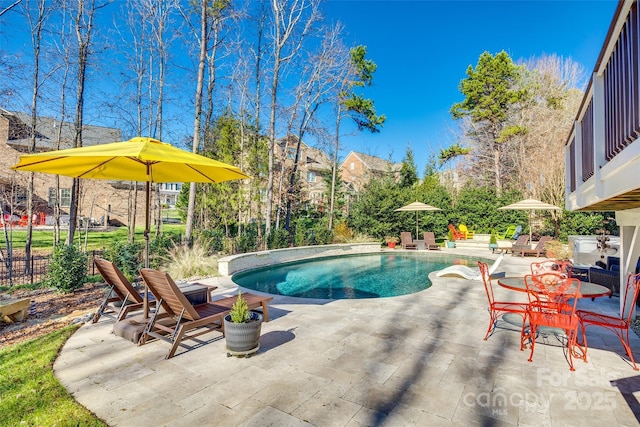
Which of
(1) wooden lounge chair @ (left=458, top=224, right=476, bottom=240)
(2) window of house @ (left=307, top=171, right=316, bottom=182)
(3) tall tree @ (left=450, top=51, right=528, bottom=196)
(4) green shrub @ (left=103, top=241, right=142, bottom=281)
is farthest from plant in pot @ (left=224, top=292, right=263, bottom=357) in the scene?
(2) window of house @ (left=307, top=171, right=316, bottom=182)

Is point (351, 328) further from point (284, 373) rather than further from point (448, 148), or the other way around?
point (448, 148)

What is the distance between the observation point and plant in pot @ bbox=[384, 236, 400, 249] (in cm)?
1823

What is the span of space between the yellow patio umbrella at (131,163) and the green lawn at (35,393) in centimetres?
172

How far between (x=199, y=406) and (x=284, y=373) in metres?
0.94

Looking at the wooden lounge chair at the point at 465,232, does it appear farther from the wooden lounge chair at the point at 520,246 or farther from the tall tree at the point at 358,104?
the tall tree at the point at 358,104

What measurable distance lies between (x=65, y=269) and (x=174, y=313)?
439cm

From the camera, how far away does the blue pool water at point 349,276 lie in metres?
9.32

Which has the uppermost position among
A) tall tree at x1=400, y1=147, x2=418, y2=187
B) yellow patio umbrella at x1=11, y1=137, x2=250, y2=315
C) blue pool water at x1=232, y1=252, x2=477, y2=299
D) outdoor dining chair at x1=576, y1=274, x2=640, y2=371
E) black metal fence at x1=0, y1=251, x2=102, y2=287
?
tall tree at x1=400, y1=147, x2=418, y2=187

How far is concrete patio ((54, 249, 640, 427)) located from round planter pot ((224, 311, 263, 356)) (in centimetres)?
12

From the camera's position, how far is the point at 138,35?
41.7 feet

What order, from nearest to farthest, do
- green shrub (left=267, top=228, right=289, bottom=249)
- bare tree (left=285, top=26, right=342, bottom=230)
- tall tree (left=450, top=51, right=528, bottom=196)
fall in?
green shrub (left=267, top=228, right=289, bottom=249) < bare tree (left=285, top=26, right=342, bottom=230) < tall tree (left=450, top=51, right=528, bottom=196)

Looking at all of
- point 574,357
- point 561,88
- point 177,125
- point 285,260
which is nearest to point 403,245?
point 285,260

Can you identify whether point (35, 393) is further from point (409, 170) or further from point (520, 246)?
point (409, 170)

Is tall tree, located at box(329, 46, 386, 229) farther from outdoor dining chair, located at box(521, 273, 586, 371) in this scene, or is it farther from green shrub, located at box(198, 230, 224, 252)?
outdoor dining chair, located at box(521, 273, 586, 371)
